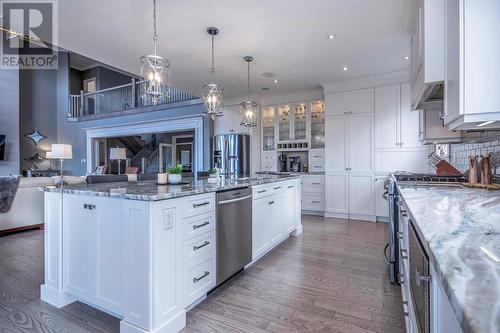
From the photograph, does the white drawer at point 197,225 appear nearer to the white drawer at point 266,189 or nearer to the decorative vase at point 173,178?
the decorative vase at point 173,178

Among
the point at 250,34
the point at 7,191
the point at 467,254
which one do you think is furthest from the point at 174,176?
the point at 7,191

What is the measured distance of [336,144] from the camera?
5219 mm

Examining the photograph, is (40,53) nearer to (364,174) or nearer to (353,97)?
(353,97)

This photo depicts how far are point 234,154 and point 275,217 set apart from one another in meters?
2.98

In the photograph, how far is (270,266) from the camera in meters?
2.80

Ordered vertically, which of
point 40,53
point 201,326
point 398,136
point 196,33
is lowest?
point 201,326

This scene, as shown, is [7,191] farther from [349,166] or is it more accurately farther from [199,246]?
[349,166]

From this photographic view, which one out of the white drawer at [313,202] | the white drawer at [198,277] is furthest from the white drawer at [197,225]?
the white drawer at [313,202]

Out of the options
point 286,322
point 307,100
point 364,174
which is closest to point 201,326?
point 286,322

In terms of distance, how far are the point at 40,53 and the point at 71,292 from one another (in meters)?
10.4

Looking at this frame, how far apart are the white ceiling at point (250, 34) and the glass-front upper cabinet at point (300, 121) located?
4.05 feet

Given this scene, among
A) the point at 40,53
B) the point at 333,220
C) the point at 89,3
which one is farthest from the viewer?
the point at 40,53

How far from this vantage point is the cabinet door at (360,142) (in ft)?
16.2

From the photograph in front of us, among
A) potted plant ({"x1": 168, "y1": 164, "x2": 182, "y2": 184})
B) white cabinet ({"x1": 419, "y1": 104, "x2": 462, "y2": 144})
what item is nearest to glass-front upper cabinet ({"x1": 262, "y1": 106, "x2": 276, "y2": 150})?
white cabinet ({"x1": 419, "y1": 104, "x2": 462, "y2": 144})
